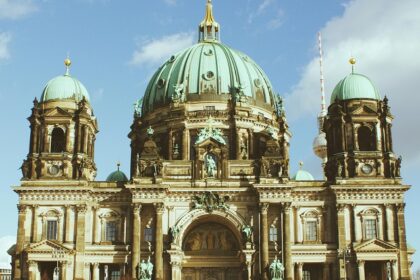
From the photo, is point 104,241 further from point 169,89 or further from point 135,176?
point 169,89

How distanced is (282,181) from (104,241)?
58.8 ft

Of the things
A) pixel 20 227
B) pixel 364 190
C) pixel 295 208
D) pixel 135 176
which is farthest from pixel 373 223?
pixel 20 227

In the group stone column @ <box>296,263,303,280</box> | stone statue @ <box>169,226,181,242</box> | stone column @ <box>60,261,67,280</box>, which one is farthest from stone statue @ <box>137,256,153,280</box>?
stone column @ <box>296,263,303,280</box>

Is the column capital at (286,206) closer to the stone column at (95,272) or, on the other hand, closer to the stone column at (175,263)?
the stone column at (175,263)

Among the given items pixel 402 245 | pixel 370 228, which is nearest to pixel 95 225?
pixel 370 228

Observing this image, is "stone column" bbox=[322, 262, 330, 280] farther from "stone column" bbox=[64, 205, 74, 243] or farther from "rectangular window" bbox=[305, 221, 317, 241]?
"stone column" bbox=[64, 205, 74, 243]

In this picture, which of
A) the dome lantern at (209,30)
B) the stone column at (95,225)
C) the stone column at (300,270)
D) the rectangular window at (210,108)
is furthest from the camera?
the dome lantern at (209,30)

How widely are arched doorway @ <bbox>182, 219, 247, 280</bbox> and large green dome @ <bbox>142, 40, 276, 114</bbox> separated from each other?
15.6 metres

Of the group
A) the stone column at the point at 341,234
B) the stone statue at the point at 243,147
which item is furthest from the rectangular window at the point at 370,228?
the stone statue at the point at 243,147

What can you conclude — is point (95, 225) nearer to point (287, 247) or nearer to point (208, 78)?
point (287, 247)

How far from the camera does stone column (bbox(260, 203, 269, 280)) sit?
6288 cm

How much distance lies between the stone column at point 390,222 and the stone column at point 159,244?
69.3 feet

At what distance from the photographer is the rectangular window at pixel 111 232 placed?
217ft

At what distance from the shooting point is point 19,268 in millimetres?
63719
